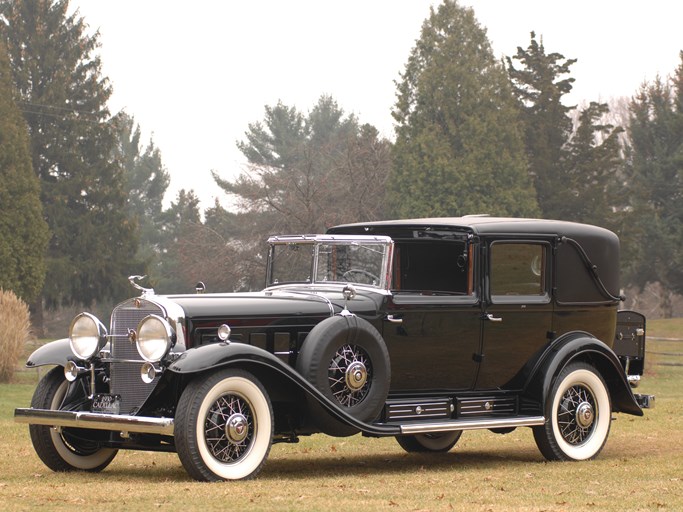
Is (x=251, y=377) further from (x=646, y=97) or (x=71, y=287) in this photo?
(x=646, y=97)

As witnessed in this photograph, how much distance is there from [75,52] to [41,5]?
7.72ft

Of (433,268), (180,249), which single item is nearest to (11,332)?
(433,268)

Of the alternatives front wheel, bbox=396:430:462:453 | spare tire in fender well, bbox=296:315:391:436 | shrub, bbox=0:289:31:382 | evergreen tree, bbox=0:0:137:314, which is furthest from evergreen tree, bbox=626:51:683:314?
spare tire in fender well, bbox=296:315:391:436

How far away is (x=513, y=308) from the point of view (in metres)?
11.6

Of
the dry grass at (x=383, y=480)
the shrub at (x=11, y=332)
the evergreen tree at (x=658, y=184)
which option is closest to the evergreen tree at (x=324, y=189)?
the evergreen tree at (x=658, y=184)

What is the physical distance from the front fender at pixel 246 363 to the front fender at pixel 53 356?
156 cm

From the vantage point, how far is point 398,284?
11.8m

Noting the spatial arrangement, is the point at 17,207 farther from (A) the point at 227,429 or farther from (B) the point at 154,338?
(A) the point at 227,429

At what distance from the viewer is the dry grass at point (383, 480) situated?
26.9ft

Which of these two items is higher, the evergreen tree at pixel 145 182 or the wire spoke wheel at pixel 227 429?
the evergreen tree at pixel 145 182

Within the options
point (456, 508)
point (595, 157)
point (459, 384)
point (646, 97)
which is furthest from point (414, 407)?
point (646, 97)

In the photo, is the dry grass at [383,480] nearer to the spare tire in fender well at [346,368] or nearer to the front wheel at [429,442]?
the front wheel at [429,442]

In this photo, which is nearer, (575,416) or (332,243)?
(332,243)

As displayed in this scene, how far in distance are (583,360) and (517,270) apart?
3.83ft
